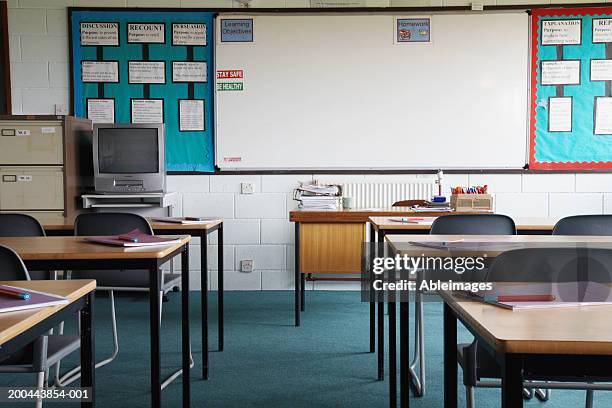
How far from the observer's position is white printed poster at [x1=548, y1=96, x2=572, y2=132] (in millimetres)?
4895

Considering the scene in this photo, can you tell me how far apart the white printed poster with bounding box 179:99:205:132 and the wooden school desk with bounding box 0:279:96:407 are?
11.6ft

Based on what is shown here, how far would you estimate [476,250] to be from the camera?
200 centimetres

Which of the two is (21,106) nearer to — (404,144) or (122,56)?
(122,56)

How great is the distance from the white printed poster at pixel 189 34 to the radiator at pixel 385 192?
1.73 m

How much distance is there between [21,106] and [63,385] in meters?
3.16

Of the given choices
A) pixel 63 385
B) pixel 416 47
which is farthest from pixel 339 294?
pixel 63 385

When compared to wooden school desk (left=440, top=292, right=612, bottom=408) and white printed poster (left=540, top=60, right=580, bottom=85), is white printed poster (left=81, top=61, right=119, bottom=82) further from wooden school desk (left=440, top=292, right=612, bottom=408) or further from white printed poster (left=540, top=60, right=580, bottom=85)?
wooden school desk (left=440, top=292, right=612, bottom=408)

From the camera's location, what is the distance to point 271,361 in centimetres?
310

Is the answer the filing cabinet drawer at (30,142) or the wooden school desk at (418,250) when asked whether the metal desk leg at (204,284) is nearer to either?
the wooden school desk at (418,250)

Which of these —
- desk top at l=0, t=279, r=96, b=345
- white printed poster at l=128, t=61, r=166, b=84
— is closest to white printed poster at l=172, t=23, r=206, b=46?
white printed poster at l=128, t=61, r=166, b=84

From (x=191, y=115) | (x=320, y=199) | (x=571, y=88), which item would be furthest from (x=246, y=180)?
(x=571, y=88)

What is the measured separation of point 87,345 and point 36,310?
0.49 metres

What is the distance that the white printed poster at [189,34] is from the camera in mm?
4930

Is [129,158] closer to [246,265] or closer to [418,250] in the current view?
[246,265]
